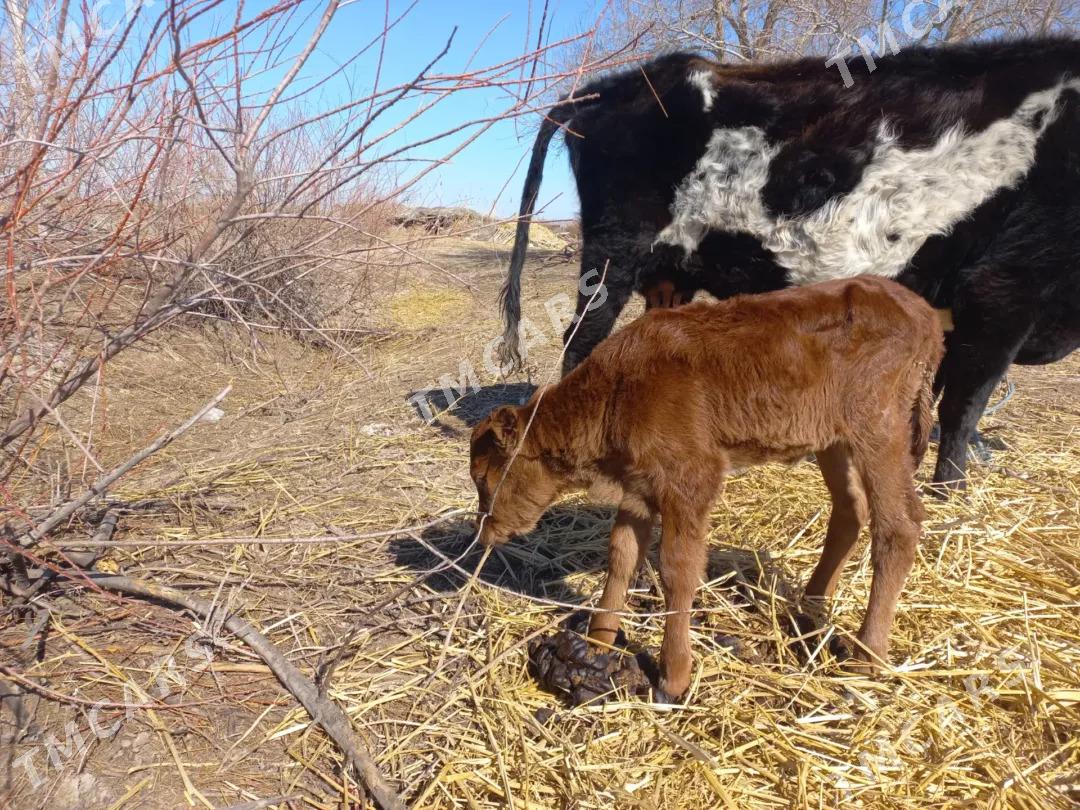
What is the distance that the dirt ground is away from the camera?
2.23 metres

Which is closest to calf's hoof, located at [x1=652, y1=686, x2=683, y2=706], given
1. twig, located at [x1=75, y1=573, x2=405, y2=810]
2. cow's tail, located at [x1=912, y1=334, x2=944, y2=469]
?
twig, located at [x1=75, y1=573, x2=405, y2=810]

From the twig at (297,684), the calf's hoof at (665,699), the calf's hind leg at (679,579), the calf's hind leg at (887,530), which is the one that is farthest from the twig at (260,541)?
the calf's hind leg at (887,530)

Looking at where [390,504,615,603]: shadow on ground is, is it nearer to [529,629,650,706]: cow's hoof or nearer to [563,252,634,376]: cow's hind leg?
[529,629,650,706]: cow's hoof

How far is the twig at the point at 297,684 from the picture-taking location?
2211 millimetres

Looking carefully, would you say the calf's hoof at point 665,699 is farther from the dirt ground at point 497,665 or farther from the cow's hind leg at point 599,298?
the cow's hind leg at point 599,298

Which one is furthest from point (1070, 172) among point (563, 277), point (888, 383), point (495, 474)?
point (563, 277)

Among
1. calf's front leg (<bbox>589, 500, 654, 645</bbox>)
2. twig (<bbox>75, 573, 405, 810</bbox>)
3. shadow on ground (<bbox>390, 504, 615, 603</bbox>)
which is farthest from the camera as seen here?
shadow on ground (<bbox>390, 504, 615, 603</bbox>)

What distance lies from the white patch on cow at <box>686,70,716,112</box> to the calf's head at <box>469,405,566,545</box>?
2.56m

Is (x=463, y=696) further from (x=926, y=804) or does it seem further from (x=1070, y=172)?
(x=1070, y=172)

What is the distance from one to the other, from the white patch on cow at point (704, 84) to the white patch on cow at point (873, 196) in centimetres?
23

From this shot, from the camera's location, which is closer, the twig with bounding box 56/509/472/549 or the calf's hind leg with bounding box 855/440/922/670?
the twig with bounding box 56/509/472/549

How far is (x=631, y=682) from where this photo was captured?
269cm

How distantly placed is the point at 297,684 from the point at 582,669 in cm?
110

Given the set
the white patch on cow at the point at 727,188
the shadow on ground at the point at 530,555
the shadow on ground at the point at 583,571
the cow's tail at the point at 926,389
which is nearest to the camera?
the cow's tail at the point at 926,389
